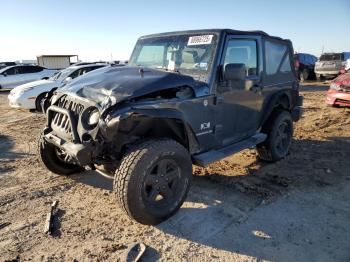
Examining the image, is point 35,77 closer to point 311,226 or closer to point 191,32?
point 191,32

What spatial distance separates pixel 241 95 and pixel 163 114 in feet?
4.98

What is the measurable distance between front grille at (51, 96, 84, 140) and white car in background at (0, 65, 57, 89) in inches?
610

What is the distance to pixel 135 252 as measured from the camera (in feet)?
10.7

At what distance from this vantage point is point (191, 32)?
464cm

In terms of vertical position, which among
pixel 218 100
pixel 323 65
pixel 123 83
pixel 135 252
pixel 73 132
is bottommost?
pixel 135 252

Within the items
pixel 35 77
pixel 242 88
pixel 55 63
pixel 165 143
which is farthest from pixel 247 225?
pixel 55 63

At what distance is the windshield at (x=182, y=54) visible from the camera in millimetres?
4350

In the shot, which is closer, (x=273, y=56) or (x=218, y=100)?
(x=218, y=100)

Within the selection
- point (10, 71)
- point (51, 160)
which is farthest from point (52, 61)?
point (51, 160)

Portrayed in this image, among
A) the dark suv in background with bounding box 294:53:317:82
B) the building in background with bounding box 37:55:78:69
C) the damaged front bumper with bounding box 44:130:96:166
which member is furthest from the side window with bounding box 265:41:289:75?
the building in background with bounding box 37:55:78:69

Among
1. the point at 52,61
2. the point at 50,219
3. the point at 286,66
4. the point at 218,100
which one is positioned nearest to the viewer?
the point at 50,219

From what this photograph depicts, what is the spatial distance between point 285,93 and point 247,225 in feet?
9.42

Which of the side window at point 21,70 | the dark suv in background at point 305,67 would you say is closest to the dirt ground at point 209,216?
the side window at point 21,70

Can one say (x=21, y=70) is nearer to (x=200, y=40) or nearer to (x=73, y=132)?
(x=200, y=40)
